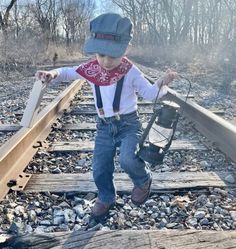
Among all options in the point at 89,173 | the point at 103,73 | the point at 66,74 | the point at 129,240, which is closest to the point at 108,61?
the point at 103,73

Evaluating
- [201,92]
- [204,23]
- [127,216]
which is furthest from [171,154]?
[204,23]

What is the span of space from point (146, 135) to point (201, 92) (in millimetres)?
6870

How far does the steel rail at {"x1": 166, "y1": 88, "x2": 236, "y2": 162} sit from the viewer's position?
3.95 metres

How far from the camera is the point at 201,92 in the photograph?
9062mm

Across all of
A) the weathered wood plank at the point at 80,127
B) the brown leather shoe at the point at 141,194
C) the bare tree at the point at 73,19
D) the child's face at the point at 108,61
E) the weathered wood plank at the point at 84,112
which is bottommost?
the bare tree at the point at 73,19

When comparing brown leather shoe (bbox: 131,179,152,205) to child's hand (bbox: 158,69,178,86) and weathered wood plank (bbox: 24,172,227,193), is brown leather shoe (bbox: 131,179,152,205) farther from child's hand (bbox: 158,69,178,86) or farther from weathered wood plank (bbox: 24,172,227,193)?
child's hand (bbox: 158,69,178,86)

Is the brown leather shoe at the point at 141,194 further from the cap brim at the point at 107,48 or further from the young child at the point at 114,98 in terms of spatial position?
the cap brim at the point at 107,48

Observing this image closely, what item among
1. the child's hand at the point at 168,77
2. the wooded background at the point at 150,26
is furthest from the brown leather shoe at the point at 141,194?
the wooded background at the point at 150,26

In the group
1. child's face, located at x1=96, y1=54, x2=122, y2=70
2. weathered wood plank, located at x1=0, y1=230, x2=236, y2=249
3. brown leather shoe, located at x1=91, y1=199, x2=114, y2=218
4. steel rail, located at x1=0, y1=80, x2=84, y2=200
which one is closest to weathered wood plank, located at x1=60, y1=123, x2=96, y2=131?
steel rail, located at x1=0, y1=80, x2=84, y2=200

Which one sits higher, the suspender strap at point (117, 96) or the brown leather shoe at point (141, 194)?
the suspender strap at point (117, 96)

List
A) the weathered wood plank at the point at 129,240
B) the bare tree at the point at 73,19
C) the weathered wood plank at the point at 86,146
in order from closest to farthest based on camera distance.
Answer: the weathered wood plank at the point at 129,240 < the weathered wood plank at the point at 86,146 < the bare tree at the point at 73,19

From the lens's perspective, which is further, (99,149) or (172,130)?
(99,149)

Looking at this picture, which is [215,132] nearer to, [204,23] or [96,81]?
[96,81]

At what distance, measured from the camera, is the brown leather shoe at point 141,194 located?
8.84 ft
